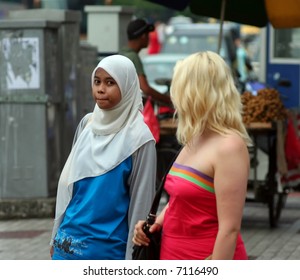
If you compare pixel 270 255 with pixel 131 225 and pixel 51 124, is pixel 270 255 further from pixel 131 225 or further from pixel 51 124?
pixel 131 225

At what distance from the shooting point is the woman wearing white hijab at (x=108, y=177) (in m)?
4.81

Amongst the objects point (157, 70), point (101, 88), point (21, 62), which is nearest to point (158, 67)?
point (157, 70)

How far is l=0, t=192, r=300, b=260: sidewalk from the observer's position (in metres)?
9.20

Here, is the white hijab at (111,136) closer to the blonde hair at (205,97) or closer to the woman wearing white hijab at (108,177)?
the woman wearing white hijab at (108,177)

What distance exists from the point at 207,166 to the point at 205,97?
0.27m

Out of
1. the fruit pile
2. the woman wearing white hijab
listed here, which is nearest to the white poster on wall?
the fruit pile

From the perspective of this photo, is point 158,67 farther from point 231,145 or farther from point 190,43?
point 231,145

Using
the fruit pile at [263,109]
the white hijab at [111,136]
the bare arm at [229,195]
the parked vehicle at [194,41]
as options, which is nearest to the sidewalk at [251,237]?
the fruit pile at [263,109]

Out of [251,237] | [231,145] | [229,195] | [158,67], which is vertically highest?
[231,145]

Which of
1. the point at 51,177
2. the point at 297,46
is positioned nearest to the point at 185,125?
the point at 51,177

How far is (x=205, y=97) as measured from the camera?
4137 millimetres

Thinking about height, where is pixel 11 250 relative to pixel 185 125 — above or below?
below

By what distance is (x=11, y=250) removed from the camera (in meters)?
9.45
